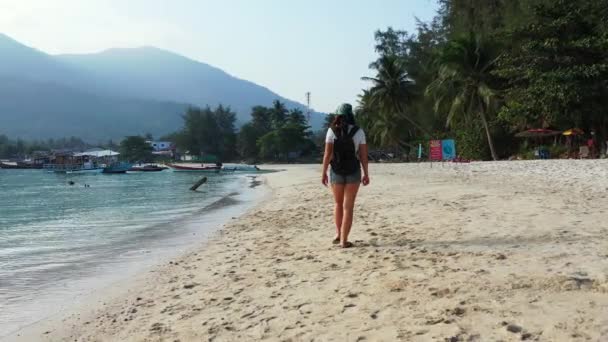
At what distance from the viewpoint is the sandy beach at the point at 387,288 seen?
127 inches

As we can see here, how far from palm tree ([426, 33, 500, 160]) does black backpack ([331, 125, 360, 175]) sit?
3021cm

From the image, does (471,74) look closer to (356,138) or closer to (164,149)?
(356,138)

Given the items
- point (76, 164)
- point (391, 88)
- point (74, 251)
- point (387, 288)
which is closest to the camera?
A: point (387, 288)

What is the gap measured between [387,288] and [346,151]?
229cm

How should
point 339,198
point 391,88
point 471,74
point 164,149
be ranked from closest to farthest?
1. point 339,198
2. point 471,74
3. point 391,88
4. point 164,149

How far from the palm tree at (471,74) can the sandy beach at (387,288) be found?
28.2 metres

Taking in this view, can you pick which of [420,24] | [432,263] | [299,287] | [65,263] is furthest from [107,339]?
[420,24]

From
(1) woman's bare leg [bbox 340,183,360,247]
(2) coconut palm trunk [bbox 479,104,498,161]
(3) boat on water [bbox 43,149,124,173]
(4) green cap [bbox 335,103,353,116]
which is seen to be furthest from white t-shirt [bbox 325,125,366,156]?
(3) boat on water [bbox 43,149,124,173]

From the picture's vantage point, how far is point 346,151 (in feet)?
19.7

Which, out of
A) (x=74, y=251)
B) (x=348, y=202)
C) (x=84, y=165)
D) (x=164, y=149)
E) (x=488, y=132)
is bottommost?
(x=74, y=251)

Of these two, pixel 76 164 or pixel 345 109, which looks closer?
pixel 345 109

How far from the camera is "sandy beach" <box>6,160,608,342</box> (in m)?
3.22

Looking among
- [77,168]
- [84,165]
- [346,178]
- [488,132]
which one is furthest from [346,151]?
[84,165]

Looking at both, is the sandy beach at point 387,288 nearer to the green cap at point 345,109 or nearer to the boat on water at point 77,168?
the green cap at point 345,109
